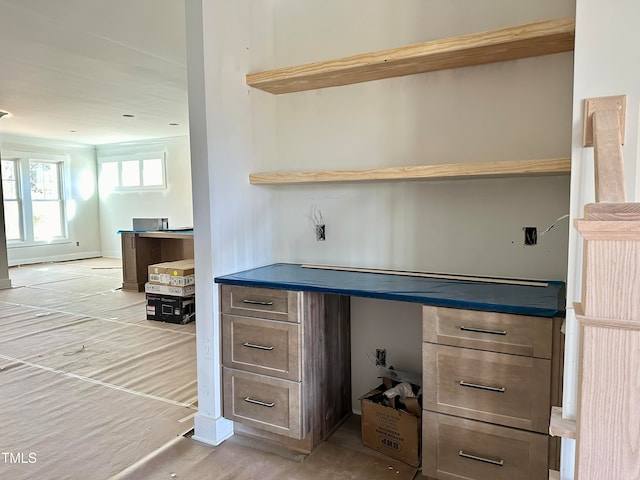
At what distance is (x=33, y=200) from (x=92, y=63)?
6165mm

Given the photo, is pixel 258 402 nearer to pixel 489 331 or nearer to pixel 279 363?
pixel 279 363

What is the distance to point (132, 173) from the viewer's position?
31.5ft

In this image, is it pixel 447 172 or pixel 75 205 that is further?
pixel 75 205

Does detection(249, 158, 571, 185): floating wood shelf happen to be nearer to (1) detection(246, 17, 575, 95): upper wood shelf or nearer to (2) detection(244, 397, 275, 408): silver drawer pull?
(1) detection(246, 17, 575, 95): upper wood shelf

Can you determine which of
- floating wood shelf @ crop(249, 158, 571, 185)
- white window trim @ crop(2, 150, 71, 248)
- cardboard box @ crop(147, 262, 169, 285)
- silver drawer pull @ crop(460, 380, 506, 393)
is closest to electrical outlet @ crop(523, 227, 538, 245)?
floating wood shelf @ crop(249, 158, 571, 185)

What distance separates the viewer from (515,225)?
7.01ft

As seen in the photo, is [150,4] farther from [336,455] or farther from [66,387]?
[336,455]

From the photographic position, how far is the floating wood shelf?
5.77 feet

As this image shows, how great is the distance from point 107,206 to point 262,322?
9255 millimetres

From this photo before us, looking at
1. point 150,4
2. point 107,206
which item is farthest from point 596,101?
point 107,206

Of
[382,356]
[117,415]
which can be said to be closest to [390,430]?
[382,356]

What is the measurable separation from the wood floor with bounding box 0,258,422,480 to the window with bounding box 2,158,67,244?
4883 mm

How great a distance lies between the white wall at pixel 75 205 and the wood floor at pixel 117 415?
5.00 metres

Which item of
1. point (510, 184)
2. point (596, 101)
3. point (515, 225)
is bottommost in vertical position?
point (515, 225)
